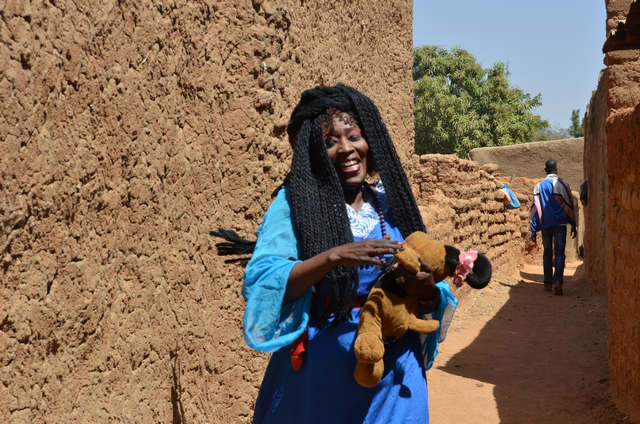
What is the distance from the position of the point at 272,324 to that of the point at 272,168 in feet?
5.00

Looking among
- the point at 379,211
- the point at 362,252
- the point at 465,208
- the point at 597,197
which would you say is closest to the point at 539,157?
the point at 465,208

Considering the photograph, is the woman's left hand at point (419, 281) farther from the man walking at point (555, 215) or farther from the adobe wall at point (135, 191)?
the man walking at point (555, 215)

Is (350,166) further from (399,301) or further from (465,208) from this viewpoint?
(465,208)

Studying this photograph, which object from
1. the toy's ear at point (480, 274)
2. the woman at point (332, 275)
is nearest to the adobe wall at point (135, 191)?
the woman at point (332, 275)

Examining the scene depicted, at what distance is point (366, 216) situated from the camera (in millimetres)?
2076

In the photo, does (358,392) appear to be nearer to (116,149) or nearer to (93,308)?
(93,308)

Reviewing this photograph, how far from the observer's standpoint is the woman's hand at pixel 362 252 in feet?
5.49

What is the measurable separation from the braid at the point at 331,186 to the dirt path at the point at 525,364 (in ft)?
A: 8.32

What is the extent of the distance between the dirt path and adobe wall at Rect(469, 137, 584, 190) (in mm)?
7764

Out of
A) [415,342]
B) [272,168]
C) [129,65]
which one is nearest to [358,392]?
[415,342]

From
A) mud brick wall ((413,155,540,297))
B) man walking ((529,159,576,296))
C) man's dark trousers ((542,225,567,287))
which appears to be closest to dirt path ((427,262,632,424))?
man's dark trousers ((542,225,567,287))

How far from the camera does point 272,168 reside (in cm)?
320

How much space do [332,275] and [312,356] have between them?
27 centimetres

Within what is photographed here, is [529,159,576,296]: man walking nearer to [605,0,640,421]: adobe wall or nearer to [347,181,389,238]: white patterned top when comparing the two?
[605,0,640,421]: adobe wall
